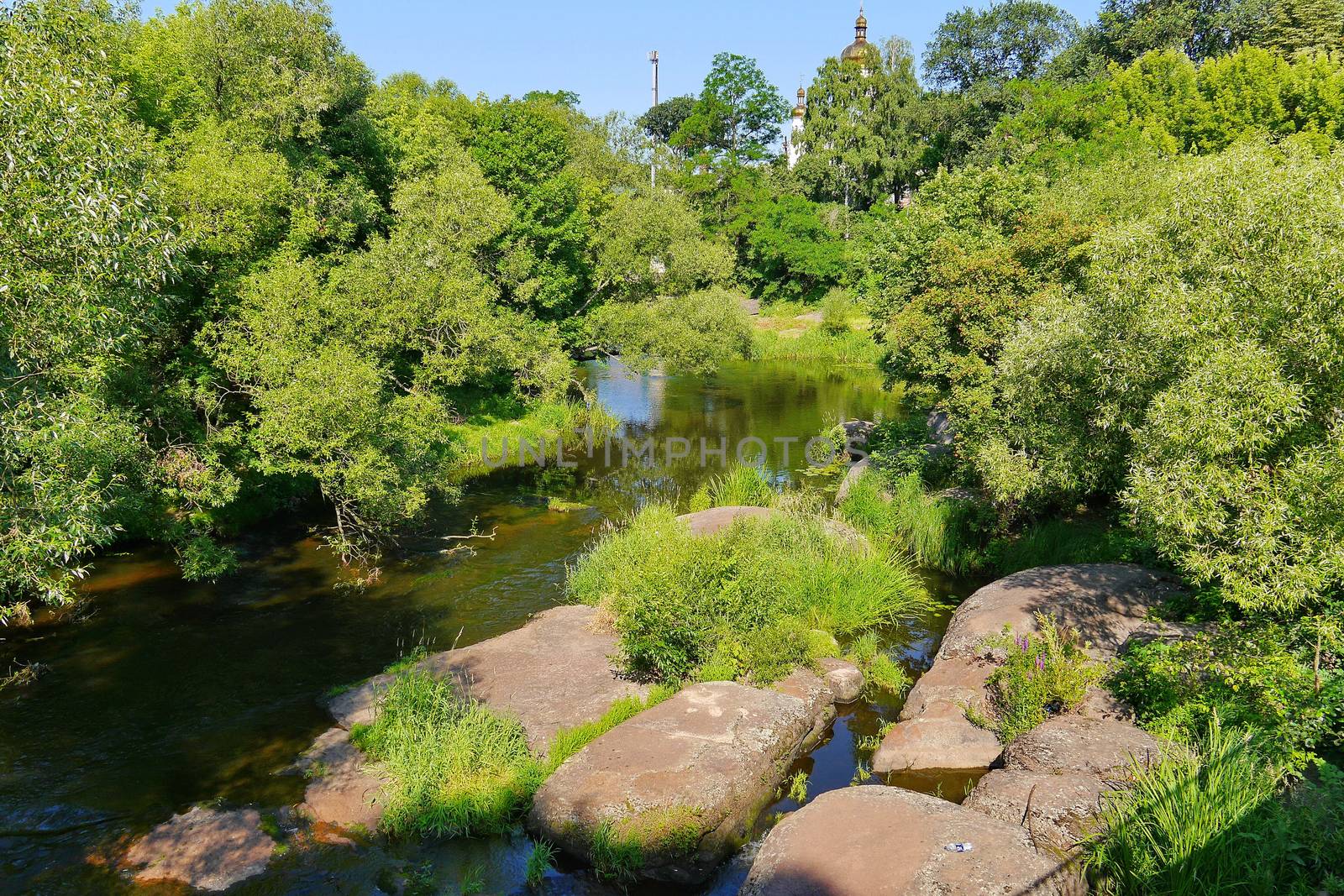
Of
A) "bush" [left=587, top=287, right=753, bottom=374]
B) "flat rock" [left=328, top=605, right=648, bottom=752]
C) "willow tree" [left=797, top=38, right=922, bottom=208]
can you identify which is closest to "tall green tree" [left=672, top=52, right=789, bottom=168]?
"willow tree" [left=797, top=38, right=922, bottom=208]

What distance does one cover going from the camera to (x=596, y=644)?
14844 millimetres

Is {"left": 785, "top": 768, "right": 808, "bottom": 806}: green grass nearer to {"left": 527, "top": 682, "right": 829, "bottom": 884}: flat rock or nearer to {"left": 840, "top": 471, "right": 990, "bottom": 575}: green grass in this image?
{"left": 527, "top": 682, "right": 829, "bottom": 884}: flat rock

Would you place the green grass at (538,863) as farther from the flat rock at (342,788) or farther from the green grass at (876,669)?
the green grass at (876,669)

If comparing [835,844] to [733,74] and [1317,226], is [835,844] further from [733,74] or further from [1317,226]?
[733,74]

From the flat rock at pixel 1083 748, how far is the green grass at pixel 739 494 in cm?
1180

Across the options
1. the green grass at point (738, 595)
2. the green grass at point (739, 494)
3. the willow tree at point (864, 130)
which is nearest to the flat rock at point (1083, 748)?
the green grass at point (738, 595)

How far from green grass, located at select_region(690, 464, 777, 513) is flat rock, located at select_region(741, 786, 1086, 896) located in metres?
13.3

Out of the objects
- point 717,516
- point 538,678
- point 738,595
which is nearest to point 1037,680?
point 738,595

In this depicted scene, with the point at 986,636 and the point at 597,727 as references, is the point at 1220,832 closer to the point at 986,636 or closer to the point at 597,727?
the point at 986,636

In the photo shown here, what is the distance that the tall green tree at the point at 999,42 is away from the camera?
7394 centimetres

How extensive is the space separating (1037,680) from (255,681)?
1352 centimetres

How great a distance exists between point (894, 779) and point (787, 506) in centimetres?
933

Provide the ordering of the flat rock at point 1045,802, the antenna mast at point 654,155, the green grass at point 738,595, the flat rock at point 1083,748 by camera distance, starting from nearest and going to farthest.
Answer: the flat rock at point 1045,802 < the flat rock at point 1083,748 < the green grass at point 738,595 < the antenna mast at point 654,155

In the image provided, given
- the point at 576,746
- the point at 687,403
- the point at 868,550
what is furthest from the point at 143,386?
the point at 687,403
